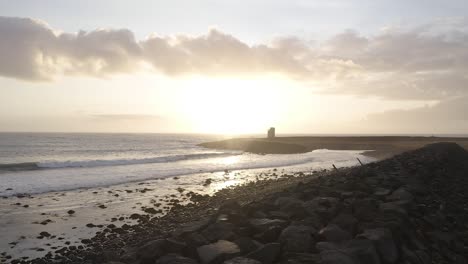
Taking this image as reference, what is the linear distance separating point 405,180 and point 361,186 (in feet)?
6.63

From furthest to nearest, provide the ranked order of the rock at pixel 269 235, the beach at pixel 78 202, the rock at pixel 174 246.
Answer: the beach at pixel 78 202 < the rock at pixel 269 235 < the rock at pixel 174 246

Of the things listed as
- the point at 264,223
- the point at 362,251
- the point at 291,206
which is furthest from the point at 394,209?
the point at 264,223

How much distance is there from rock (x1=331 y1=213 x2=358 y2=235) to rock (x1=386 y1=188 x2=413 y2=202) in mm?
2447

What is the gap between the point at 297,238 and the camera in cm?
705

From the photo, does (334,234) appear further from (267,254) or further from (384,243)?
(267,254)

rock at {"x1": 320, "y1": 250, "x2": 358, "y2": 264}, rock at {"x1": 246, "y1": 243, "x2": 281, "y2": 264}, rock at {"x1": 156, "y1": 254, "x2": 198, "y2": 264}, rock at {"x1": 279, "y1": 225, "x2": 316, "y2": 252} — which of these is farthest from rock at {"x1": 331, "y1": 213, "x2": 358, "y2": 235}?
rock at {"x1": 156, "y1": 254, "x2": 198, "y2": 264}

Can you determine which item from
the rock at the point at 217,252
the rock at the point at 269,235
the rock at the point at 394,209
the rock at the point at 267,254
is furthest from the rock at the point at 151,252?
the rock at the point at 394,209

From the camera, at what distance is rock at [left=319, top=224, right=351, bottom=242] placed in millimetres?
7219

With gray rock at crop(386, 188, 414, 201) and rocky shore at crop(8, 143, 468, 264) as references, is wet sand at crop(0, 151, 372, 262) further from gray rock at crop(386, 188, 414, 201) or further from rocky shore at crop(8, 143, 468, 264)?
gray rock at crop(386, 188, 414, 201)

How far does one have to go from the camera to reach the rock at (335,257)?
5898mm

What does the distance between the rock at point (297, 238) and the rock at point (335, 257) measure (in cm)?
61

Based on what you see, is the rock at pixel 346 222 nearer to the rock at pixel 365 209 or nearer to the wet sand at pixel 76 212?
the rock at pixel 365 209

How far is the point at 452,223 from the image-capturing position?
8.99 m

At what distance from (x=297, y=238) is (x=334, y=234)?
0.85 metres
